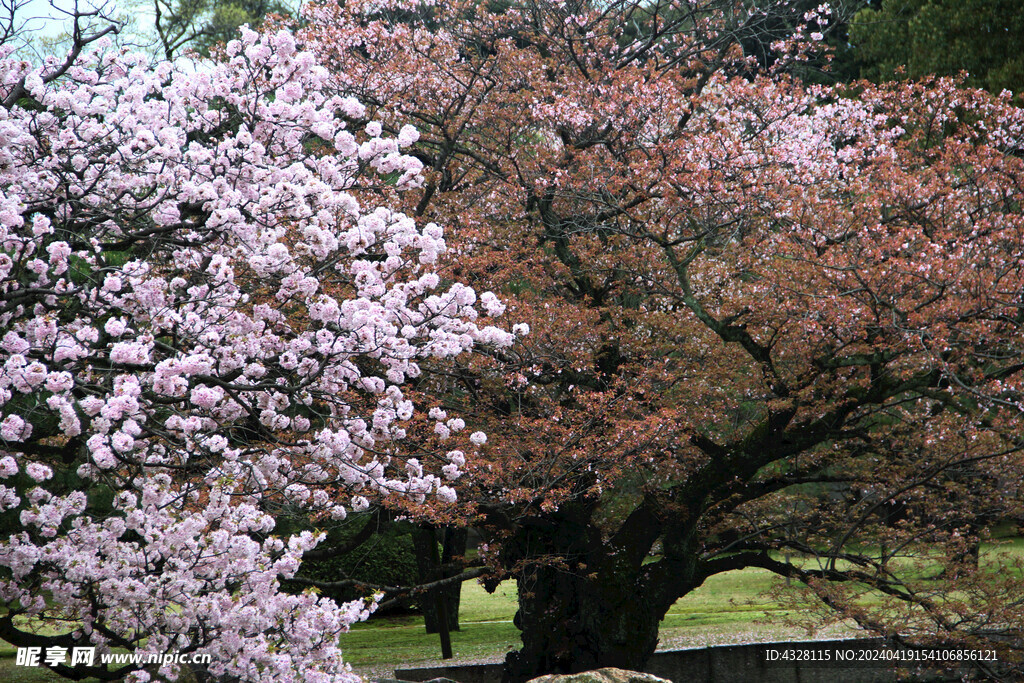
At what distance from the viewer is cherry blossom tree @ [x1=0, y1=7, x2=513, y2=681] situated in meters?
5.95

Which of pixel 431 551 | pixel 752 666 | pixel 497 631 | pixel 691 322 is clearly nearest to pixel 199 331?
pixel 691 322

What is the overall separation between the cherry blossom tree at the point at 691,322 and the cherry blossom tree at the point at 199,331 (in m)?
3.91

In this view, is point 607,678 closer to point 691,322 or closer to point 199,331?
point 199,331

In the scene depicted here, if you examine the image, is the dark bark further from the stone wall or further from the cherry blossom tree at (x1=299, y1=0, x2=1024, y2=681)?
the stone wall

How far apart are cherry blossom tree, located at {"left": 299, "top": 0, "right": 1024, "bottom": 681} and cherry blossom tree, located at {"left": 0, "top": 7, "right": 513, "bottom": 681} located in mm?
3913

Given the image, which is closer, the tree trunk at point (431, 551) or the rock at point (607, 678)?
the rock at point (607, 678)

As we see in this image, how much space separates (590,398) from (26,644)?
672 centimetres

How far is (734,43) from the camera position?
47.9 feet

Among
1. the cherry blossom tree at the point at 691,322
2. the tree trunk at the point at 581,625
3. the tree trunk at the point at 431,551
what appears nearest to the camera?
the cherry blossom tree at the point at 691,322

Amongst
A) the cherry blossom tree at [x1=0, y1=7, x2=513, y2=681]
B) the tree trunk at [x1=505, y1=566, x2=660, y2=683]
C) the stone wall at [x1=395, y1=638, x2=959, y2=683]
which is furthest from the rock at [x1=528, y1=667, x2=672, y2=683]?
the stone wall at [x1=395, y1=638, x2=959, y2=683]

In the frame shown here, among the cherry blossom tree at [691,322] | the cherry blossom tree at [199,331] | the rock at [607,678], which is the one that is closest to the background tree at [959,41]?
the cherry blossom tree at [691,322]

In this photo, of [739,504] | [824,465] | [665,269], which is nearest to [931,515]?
[824,465]

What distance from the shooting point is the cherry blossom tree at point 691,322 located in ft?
34.3

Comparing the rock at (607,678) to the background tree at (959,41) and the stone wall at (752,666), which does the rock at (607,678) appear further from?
the background tree at (959,41)
